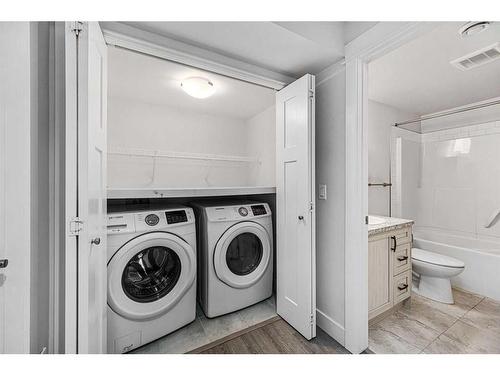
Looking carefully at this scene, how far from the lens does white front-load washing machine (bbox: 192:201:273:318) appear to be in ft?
5.74

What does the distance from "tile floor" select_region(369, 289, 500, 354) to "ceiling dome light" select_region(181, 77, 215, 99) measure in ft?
7.83

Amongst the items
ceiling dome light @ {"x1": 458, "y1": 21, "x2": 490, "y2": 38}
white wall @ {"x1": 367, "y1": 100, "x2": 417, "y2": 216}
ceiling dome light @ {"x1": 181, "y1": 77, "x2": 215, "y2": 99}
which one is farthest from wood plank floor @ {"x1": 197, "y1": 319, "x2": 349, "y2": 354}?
ceiling dome light @ {"x1": 458, "y1": 21, "x2": 490, "y2": 38}

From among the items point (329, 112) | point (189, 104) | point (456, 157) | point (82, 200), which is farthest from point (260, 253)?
point (456, 157)

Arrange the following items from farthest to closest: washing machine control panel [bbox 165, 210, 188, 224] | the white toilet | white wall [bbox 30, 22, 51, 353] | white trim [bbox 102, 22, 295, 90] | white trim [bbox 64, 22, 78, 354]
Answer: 1. the white toilet
2. washing machine control panel [bbox 165, 210, 188, 224]
3. white trim [bbox 102, 22, 295, 90]
4. white wall [bbox 30, 22, 51, 353]
5. white trim [bbox 64, 22, 78, 354]

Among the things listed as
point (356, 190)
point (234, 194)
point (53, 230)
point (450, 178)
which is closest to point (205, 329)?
point (234, 194)

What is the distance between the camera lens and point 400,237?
1.85 metres

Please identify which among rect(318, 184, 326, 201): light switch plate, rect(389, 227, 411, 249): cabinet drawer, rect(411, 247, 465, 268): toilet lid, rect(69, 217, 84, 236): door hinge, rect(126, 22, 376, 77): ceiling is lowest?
rect(411, 247, 465, 268): toilet lid

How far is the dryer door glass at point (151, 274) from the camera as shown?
57.0 inches

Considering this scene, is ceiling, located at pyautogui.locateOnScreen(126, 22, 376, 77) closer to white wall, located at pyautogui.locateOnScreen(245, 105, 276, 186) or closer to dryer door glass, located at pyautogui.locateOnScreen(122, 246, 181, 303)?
white wall, located at pyautogui.locateOnScreen(245, 105, 276, 186)

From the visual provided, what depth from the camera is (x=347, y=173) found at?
4.71 feet

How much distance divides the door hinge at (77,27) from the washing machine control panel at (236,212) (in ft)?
4.12

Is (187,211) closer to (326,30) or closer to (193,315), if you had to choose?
(193,315)

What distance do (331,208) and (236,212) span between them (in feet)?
2.49

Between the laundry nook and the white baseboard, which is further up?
the laundry nook
